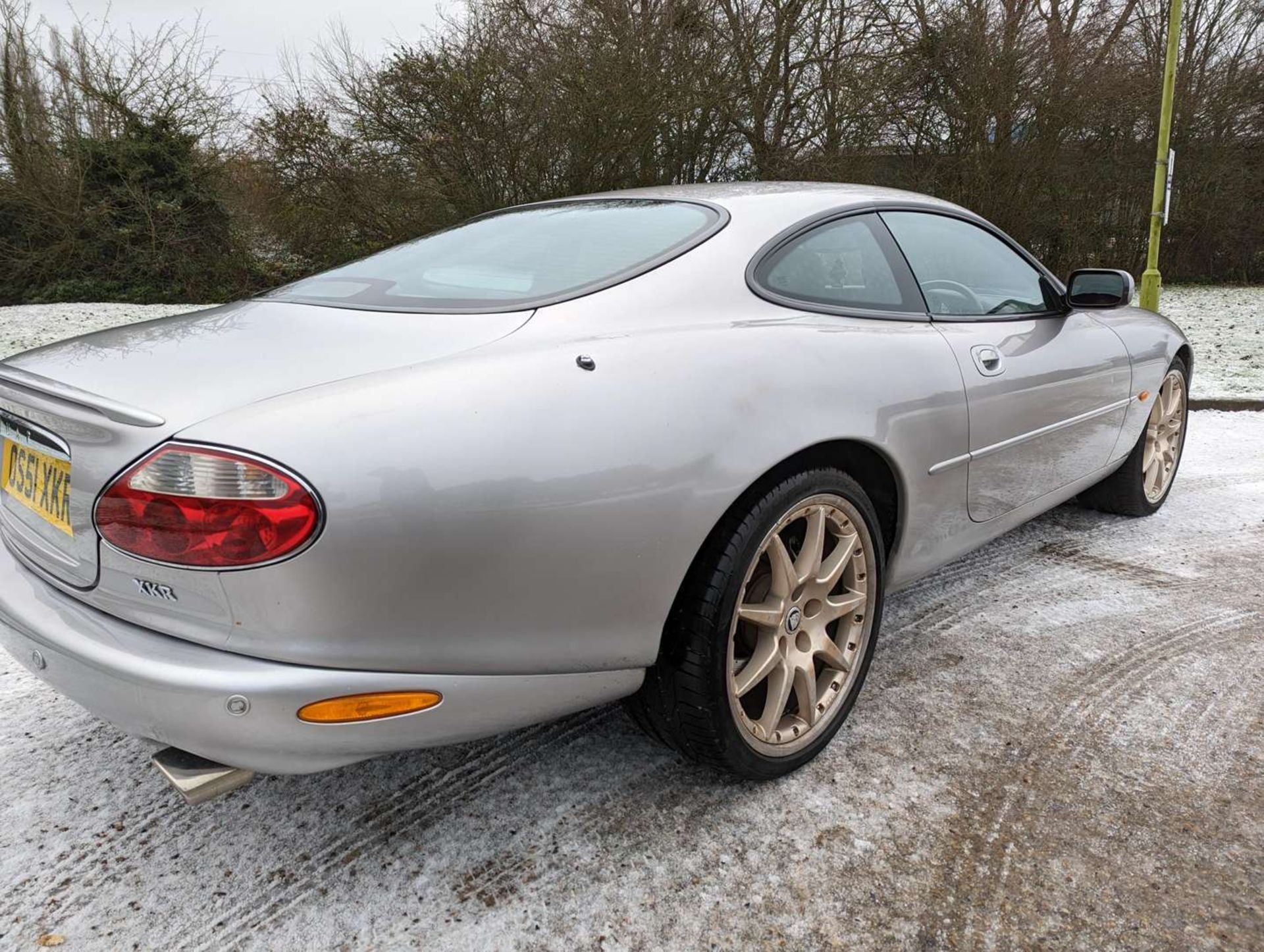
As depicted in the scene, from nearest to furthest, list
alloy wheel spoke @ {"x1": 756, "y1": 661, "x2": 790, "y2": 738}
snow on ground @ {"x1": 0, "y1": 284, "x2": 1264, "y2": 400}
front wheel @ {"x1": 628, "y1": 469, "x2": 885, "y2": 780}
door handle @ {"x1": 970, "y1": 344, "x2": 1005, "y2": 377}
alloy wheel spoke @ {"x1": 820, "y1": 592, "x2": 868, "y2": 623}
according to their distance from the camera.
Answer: front wheel @ {"x1": 628, "y1": 469, "x2": 885, "y2": 780}, alloy wheel spoke @ {"x1": 756, "y1": 661, "x2": 790, "y2": 738}, alloy wheel spoke @ {"x1": 820, "y1": 592, "x2": 868, "y2": 623}, door handle @ {"x1": 970, "y1": 344, "x2": 1005, "y2": 377}, snow on ground @ {"x1": 0, "y1": 284, "x2": 1264, "y2": 400}

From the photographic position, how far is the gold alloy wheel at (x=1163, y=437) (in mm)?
3850

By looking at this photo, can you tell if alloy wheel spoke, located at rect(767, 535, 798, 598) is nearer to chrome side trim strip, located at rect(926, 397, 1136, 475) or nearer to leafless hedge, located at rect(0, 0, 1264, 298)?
chrome side trim strip, located at rect(926, 397, 1136, 475)

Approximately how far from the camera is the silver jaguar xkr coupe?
1408 millimetres

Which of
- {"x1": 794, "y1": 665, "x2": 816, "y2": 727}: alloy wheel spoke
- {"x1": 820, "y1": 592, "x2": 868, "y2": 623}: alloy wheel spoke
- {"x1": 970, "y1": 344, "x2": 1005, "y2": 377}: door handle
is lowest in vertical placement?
{"x1": 794, "y1": 665, "x2": 816, "y2": 727}: alloy wheel spoke

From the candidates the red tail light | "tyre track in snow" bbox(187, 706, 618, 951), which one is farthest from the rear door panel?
the red tail light

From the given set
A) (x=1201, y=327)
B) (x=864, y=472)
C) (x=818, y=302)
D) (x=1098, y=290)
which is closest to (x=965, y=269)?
(x=1098, y=290)

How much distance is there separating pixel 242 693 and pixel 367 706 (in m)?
0.19

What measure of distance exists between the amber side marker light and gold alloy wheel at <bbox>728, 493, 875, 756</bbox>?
0.64m

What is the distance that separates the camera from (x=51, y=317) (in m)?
11.2

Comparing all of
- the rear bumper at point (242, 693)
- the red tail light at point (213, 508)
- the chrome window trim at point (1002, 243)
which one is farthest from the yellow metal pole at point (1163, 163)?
the red tail light at point (213, 508)

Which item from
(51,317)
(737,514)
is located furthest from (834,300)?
(51,317)

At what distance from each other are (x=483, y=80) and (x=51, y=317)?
6036mm

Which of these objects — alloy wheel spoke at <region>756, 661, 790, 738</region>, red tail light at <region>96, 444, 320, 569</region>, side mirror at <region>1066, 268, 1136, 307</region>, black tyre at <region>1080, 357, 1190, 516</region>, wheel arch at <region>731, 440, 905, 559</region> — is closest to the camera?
red tail light at <region>96, 444, 320, 569</region>

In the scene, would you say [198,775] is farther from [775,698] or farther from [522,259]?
[522,259]
